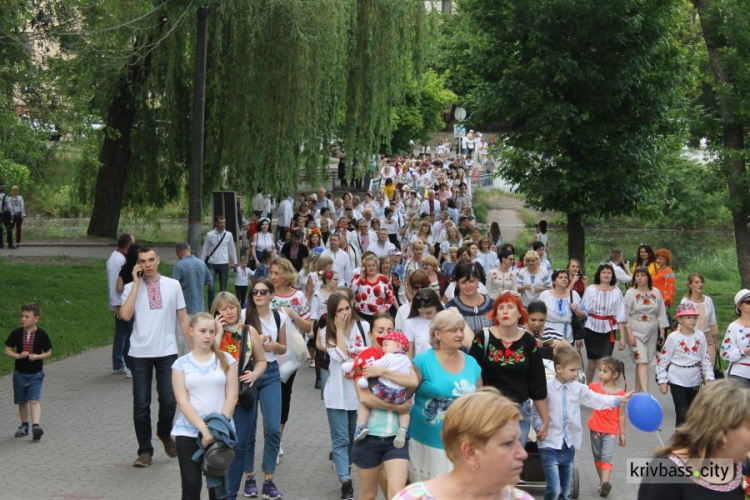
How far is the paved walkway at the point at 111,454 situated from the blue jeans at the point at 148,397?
30cm

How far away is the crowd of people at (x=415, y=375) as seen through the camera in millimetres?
4535

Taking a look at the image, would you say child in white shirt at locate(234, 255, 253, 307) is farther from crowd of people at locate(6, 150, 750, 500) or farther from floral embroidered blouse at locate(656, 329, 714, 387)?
floral embroidered blouse at locate(656, 329, 714, 387)

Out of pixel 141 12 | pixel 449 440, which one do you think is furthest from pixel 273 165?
pixel 449 440

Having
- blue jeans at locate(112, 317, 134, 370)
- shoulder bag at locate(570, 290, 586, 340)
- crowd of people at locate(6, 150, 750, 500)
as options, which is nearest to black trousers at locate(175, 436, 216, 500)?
crowd of people at locate(6, 150, 750, 500)

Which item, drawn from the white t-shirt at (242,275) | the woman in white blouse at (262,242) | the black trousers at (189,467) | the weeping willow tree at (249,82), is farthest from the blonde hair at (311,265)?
the weeping willow tree at (249,82)

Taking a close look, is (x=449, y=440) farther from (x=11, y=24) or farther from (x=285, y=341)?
(x=11, y=24)

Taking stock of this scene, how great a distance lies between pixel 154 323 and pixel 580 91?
41.9 ft

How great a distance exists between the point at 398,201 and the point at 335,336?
72.8ft

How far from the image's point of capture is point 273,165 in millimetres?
24766

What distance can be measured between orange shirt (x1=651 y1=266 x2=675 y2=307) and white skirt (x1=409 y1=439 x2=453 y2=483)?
321 inches

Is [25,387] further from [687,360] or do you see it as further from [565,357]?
[687,360]

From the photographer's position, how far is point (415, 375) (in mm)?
7430

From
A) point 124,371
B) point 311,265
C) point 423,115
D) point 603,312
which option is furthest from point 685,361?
point 423,115

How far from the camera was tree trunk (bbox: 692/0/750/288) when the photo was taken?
20906 millimetres
